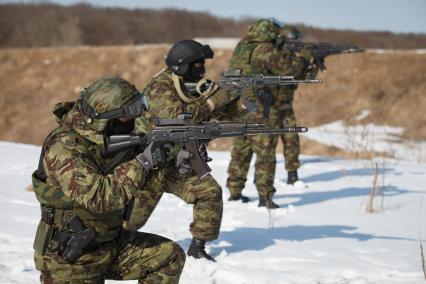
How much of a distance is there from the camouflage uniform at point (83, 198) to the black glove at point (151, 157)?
31 mm

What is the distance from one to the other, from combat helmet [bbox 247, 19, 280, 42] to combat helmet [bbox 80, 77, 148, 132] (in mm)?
4475

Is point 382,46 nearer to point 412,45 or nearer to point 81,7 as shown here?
point 412,45

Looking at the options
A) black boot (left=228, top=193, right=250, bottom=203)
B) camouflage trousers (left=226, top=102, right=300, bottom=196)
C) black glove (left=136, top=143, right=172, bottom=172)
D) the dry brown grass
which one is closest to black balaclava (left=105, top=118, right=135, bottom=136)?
black glove (left=136, top=143, right=172, bottom=172)

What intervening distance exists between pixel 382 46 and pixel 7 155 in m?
28.5

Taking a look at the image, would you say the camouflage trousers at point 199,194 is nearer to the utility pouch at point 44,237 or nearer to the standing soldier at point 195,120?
the standing soldier at point 195,120

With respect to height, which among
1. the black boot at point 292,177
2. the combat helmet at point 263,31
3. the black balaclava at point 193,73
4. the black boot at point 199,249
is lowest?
the black boot at point 292,177

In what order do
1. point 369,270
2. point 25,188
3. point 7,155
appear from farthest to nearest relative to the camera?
point 7,155 → point 25,188 → point 369,270

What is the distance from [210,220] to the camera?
5.40m

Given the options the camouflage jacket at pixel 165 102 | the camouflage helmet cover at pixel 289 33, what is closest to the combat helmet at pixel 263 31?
the camouflage helmet cover at pixel 289 33

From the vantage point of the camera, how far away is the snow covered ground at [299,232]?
527cm

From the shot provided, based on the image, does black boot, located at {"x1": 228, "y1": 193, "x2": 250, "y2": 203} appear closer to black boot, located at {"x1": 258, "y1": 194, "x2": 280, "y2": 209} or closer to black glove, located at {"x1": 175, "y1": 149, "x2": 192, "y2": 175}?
black boot, located at {"x1": 258, "y1": 194, "x2": 280, "y2": 209}

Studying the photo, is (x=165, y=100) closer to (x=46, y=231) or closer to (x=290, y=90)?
(x=46, y=231)

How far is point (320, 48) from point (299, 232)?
11.5 ft

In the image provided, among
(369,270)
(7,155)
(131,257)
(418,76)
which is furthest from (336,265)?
(418,76)
